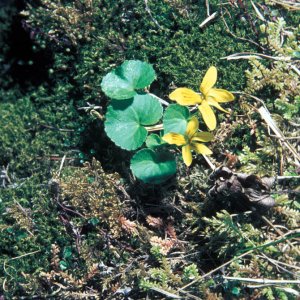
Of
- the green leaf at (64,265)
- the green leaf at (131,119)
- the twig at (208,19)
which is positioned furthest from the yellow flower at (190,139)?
the green leaf at (64,265)

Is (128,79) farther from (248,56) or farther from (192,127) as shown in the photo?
(248,56)

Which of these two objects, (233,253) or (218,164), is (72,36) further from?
(233,253)

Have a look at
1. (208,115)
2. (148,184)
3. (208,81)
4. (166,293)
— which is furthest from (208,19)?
(166,293)

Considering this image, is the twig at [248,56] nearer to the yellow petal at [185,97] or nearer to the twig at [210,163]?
the yellow petal at [185,97]

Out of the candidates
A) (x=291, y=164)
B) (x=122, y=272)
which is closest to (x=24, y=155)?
(x=122, y=272)

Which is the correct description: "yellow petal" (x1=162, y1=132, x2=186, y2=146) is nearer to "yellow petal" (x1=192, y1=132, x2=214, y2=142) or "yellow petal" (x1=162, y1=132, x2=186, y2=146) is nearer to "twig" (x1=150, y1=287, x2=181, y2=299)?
"yellow petal" (x1=192, y1=132, x2=214, y2=142)
